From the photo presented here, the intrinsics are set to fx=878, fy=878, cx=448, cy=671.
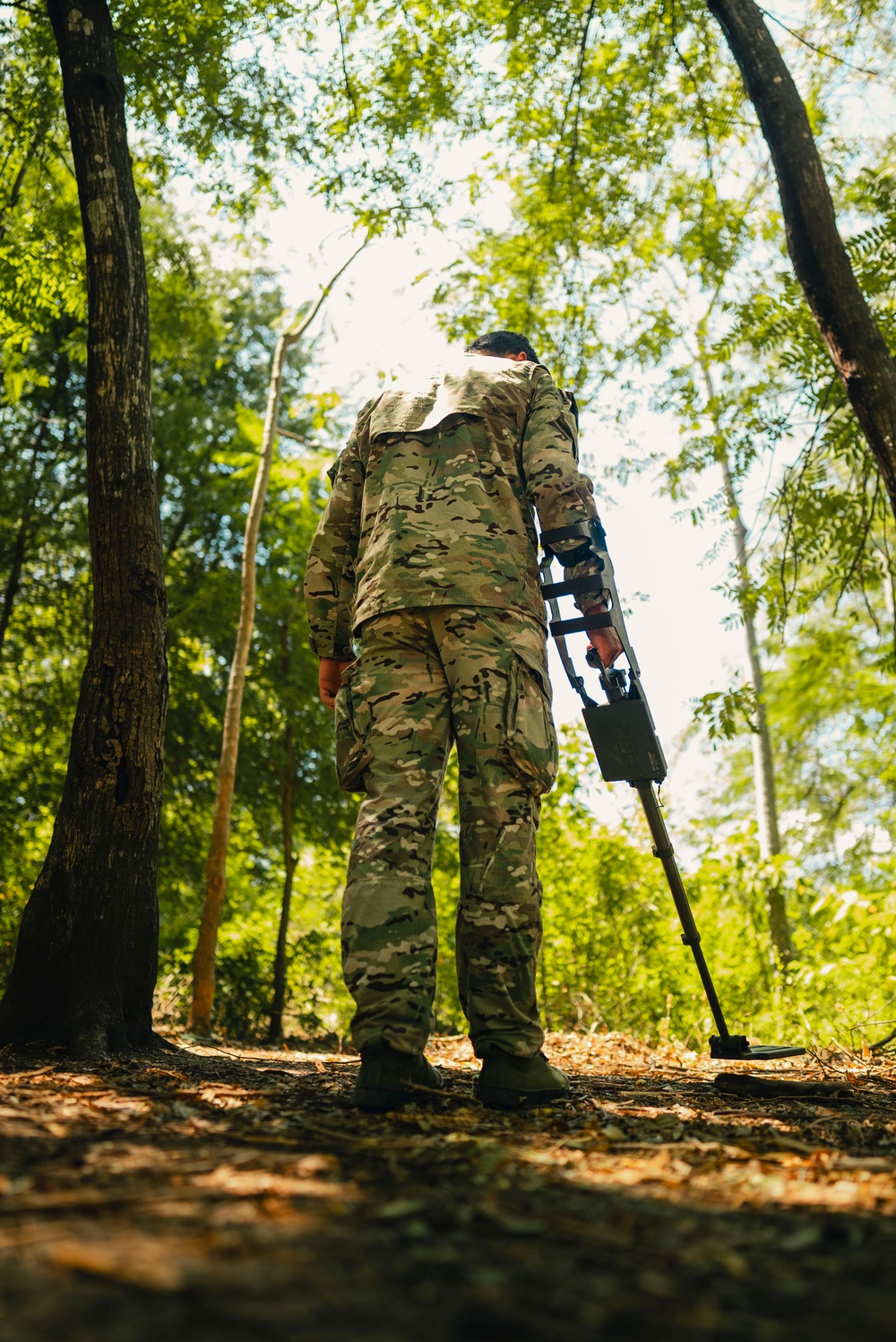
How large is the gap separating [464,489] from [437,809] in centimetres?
94

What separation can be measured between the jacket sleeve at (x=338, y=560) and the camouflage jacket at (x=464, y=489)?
12 millimetres

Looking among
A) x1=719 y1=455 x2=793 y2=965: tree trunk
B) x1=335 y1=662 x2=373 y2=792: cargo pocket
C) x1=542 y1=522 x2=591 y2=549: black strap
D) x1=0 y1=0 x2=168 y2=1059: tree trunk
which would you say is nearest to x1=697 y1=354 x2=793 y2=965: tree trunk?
x1=719 y1=455 x2=793 y2=965: tree trunk

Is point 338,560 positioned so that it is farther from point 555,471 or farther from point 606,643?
point 606,643

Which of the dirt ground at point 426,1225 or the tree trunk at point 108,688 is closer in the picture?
the dirt ground at point 426,1225

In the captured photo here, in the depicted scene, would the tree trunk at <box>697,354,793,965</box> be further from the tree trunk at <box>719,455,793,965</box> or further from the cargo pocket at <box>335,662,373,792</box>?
the cargo pocket at <box>335,662,373,792</box>

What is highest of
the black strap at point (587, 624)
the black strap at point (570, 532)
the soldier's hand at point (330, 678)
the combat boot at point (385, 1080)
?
the black strap at point (570, 532)

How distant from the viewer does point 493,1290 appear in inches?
34.9

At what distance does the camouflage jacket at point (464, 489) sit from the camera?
2473 millimetres

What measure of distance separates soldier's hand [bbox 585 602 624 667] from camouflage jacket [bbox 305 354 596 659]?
8.4 inches

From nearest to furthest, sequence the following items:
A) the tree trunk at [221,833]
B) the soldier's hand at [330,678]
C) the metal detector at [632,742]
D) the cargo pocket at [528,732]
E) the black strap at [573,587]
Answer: the cargo pocket at [528,732]
the black strap at [573,587]
the metal detector at [632,742]
the soldier's hand at [330,678]
the tree trunk at [221,833]

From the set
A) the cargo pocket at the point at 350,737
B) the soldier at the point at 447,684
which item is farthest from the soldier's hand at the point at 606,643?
the cargo pocket at the point at 350,737

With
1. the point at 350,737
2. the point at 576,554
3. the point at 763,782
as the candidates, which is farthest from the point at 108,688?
the point at 763,782

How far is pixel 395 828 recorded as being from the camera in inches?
88.8

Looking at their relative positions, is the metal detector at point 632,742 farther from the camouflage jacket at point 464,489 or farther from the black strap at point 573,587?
the camouflage jacket at point 464,489
